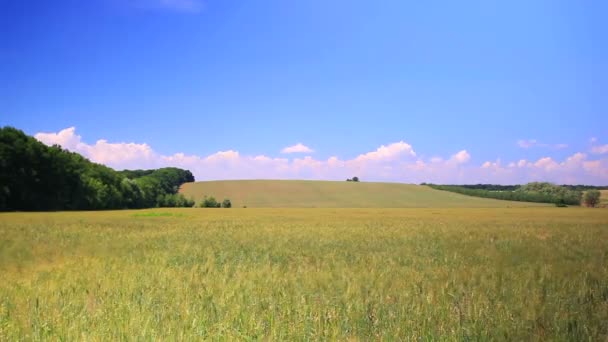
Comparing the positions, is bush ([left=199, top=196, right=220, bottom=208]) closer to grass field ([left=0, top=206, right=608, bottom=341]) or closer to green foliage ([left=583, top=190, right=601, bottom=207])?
green foliage ([left=583, top=190, right=601, bottom=207])

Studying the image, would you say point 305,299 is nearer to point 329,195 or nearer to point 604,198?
point 329,195

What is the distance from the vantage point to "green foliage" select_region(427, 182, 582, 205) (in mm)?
81250

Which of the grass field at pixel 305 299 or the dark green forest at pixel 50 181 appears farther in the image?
the dark green forest at pixel 50 181

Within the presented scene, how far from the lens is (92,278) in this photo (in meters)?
7.73

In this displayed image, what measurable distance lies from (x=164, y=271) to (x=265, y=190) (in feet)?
303

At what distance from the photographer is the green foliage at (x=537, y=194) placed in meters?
81.2

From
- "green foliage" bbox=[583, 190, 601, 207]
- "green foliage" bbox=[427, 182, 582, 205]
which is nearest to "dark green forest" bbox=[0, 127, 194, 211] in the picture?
"green foliage" bbox=[427, 182, 582, 205]

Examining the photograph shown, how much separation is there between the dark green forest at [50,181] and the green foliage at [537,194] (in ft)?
258

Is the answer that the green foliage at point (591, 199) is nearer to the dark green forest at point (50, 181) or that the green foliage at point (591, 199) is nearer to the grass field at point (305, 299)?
the grass field at point (305, 299)

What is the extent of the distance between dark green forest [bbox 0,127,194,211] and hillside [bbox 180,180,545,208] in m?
22.4

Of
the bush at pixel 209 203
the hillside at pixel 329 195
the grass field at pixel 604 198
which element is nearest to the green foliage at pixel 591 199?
the grass field at pixel 604 198

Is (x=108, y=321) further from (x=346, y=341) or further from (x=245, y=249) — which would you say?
(x=245, y=249)

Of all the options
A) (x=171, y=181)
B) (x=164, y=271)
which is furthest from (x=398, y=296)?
(x=171, y=181)

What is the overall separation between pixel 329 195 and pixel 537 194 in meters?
45.1
